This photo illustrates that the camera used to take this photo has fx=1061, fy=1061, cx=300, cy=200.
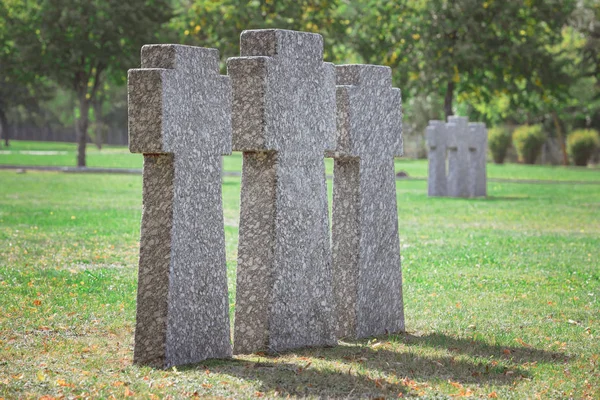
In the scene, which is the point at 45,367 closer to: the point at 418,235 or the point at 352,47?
the point at 418,235

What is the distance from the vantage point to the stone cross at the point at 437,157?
2520cm

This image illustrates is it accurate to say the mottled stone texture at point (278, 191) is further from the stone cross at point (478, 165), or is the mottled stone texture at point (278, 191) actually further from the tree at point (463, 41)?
the tree at point (463, 41)

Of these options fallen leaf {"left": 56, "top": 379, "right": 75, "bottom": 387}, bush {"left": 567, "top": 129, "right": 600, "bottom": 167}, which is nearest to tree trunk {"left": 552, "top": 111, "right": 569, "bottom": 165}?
bush {"left": 567, "top": 129, "right": 600, "bottom": 167}

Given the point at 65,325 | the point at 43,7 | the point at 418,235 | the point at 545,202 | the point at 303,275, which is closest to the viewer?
the point at 303,275

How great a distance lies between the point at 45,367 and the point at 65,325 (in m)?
1.49

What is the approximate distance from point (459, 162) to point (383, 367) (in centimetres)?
1897

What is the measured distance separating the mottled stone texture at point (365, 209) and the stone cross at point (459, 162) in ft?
56.2

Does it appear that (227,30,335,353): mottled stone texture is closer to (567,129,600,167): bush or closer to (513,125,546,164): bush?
(567,129,600,167): bush

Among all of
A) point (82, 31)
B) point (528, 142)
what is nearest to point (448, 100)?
point (82, 31)

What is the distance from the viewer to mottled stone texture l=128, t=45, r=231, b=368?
6.68 meters

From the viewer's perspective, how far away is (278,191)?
23.3 feet

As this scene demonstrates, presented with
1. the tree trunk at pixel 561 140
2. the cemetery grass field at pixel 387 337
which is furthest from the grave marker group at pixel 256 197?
the tree trunk at pixel 561 140

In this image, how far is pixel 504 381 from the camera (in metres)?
6.68

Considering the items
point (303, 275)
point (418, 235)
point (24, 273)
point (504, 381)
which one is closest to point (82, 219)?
point (418, 235)
